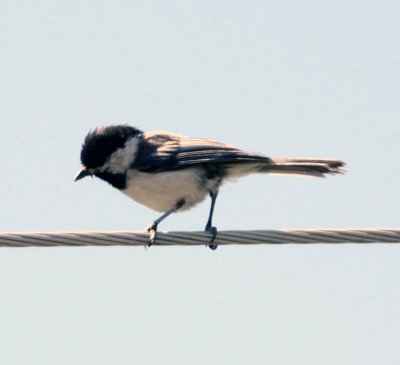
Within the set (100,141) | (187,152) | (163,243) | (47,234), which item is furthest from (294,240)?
(100,141)

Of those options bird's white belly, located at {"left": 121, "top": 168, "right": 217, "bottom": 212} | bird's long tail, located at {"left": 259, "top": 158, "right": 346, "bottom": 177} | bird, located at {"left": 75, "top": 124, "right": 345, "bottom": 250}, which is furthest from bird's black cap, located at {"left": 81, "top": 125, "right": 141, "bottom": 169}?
bird's long tail, located at {"left": 259, "top": 158, "right": 346, "bottom": 177}

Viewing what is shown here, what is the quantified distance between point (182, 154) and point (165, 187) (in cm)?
38

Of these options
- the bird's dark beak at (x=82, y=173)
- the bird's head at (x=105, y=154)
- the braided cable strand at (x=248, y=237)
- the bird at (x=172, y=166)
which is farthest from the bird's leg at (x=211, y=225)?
the bird's dark beak at (x=82, y=173)

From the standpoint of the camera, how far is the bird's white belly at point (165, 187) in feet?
30.3

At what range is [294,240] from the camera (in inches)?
274

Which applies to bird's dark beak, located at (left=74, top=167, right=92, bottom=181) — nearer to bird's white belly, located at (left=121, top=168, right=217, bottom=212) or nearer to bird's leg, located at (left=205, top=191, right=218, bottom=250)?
bird's white belly, located at (left=121, top=168, right=217, bottom=212)

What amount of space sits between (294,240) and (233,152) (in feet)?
7.19

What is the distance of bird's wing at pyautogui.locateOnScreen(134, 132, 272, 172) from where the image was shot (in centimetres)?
901

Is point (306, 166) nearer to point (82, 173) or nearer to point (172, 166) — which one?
point (172, 166)

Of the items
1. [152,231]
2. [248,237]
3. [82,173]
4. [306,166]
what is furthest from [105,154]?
[248,237]

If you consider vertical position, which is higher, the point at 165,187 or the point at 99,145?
the point at 99,145

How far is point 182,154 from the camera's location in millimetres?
9336

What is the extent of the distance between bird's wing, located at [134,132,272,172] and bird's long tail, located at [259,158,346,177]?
0.61 ft

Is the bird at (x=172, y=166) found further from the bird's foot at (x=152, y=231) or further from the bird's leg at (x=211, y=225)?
the bird's foot at (x=152, y=231)
